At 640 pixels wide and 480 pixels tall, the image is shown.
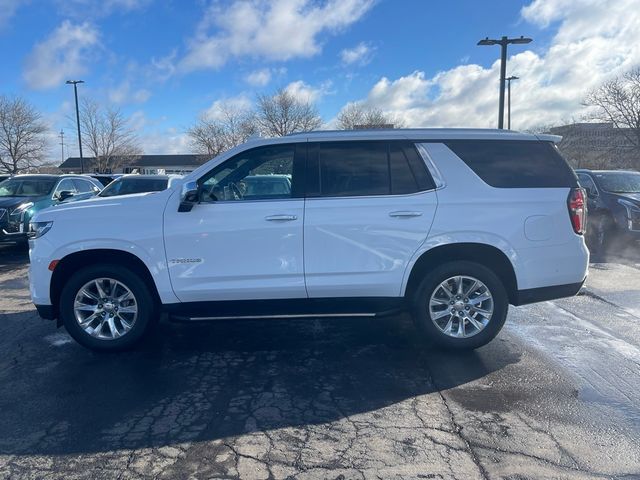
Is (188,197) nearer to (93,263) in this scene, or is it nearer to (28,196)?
(93,263)

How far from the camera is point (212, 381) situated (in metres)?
4.29

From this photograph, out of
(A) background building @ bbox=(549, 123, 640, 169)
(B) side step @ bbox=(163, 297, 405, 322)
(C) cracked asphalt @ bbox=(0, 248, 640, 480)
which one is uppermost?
(A) background building @ bbox=(549, 123, 640, 169)

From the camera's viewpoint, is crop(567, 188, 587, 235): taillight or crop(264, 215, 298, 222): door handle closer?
crop(264, 215, 298, 222): door handle

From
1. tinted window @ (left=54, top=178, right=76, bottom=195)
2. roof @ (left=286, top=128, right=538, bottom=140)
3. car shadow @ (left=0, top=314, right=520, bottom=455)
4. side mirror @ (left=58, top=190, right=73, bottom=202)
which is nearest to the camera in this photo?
car shadow @ (left=0, top=314, right=520, bottom=455)

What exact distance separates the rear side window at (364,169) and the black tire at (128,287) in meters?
1.84

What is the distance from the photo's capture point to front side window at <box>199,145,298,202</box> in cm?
476

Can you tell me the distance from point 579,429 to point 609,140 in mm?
36554

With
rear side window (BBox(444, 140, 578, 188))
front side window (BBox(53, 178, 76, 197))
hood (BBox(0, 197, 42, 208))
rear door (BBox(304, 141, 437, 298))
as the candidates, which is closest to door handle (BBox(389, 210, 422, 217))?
rear door (BBox(304, 141, 437, 298))

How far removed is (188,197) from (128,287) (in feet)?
3.42

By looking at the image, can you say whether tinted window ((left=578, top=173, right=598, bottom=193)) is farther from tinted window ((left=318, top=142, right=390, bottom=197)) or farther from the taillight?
tinted window ((left=318, top=142, right=390, bottom=197))

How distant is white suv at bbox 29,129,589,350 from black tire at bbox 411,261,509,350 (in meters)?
0.01

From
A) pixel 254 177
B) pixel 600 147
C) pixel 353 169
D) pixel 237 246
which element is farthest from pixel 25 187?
pixel 600 147

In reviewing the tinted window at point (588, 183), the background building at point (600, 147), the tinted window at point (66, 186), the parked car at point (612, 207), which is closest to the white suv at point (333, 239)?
the parked car at point (612, 207)

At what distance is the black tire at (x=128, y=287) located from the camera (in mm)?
4762
